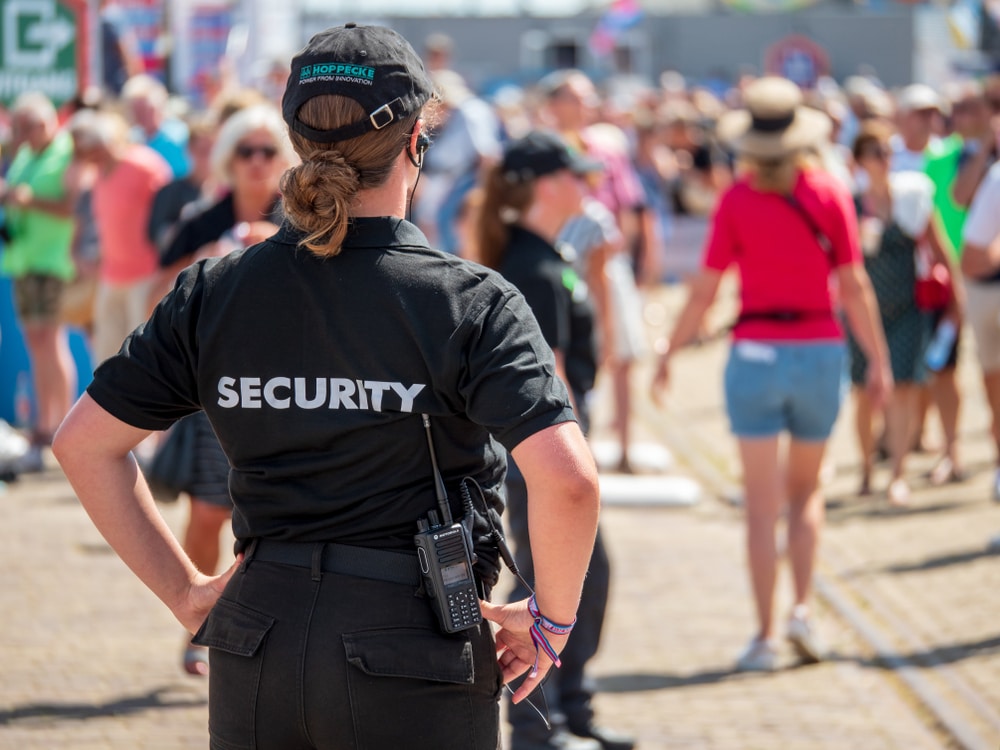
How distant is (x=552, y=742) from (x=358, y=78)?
2.85m

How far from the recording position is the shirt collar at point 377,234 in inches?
100

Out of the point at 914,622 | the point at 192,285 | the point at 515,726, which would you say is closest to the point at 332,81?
the point at 192,285

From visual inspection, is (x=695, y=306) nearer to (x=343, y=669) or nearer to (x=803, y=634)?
(x=803, y=634)

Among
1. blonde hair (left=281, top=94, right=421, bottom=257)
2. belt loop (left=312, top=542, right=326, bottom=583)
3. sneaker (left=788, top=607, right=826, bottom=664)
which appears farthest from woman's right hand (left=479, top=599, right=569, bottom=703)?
sneaker (left=788, top=607, right=826, bottom=664)

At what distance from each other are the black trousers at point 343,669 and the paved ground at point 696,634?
2648mm

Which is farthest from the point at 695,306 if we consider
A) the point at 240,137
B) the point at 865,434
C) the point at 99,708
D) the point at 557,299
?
the point at 865,434

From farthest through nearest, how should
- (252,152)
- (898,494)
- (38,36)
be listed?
(38,36), (898,494), (252,152)

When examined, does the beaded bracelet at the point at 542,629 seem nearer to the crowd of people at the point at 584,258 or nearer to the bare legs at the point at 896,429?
the crowd of people at the point at 584,258

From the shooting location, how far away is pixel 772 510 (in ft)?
19.5

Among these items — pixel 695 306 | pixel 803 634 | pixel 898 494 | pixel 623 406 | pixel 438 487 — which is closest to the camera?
pixel 438 487

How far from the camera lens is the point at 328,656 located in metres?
2.50

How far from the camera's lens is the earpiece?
2641mm

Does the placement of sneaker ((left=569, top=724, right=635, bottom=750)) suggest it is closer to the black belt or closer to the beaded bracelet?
the beaded bracelet

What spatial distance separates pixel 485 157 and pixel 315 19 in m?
33.3
